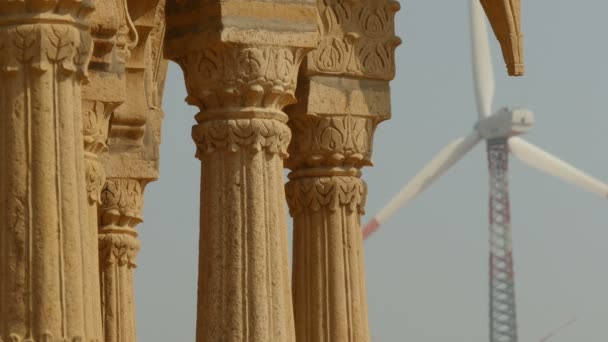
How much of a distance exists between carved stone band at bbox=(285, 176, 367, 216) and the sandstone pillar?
13.9 feet

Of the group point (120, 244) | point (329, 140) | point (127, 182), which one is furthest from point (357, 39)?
point (120, 244)

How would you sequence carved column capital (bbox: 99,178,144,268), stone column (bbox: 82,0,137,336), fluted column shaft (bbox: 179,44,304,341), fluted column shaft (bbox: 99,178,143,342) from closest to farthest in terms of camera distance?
fluted column shaft (bbox: 179,44,304,341) → stone column (bbox: 82,0,137,336) → fluted column shaft (bbox: 99,178,143,342) → carved column capital (bbox: 99,178,144,268)

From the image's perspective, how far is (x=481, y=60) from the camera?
130 m

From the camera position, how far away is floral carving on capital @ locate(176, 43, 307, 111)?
45.9 m

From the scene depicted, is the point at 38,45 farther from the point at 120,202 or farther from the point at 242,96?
the point at 120,202

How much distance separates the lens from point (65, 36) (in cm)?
4000

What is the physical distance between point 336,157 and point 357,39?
2.19 m

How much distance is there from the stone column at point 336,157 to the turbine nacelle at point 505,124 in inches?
3973

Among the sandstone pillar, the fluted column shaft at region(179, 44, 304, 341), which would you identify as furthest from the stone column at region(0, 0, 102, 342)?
the sandstone pillar

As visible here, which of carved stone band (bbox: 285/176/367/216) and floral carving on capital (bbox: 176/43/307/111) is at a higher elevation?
floral carving on capital (bbox: 176/43/307/111)

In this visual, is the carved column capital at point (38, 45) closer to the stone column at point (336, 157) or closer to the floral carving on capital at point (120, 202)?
the stone column at point (336, 157)

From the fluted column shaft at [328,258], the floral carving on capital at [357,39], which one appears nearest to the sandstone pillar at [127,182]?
the floral carving on capital at [357,39]

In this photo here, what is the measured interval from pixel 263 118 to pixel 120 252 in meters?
13.3

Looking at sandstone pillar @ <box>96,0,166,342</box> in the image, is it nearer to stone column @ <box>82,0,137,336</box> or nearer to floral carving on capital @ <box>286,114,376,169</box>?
floral carving on capital @ <box>286,114,376,169</box>
